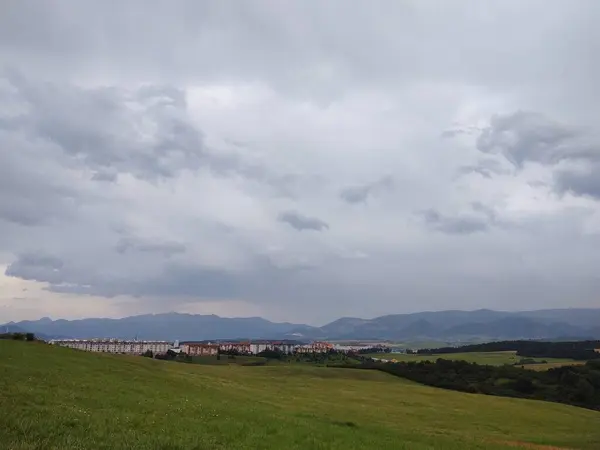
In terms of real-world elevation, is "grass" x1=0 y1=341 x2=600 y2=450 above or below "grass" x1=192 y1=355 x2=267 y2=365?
above

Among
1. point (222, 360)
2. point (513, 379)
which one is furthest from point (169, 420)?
point (222, 360)

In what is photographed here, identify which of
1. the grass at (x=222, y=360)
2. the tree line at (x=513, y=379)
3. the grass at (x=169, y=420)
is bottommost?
the tree line at (x=513, y=379)

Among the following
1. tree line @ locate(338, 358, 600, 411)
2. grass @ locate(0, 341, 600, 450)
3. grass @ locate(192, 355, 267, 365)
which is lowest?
tree line @ locate(338, 358, 600, 411)

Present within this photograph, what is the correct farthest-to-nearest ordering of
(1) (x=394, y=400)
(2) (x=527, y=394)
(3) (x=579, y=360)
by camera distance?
1. (3) (x=579, y=360)
2. (2) (x=527, y=394)
3. (1) (x=394, y=400)

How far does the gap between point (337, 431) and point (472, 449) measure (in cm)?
792

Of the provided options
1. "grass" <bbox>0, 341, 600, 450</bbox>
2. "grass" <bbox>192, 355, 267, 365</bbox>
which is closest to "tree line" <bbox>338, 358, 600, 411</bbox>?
"grass" <bbox>192, 355, 267, 365</bbox>

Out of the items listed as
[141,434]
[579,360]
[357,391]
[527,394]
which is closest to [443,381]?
[527,394]

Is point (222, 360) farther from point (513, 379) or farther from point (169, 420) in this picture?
point (169, 420)

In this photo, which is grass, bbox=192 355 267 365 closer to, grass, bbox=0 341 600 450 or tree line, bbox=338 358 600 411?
tree line, bbox=338 358 600 411

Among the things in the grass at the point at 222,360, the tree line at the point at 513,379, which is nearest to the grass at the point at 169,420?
Answer: the tree line at the point at 513,379

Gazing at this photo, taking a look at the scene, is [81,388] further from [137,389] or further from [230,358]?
[230,358]

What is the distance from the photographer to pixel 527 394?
410 ft

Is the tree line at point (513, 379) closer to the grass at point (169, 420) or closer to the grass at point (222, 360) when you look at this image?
the grass at point (222, 360)

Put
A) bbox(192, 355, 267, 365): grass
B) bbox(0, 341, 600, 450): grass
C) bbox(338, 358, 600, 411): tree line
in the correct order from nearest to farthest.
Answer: bbox(0, 341, 600, 450): grass → bbox(338, 358, 600, 411): tree line → bbox(192, 355, 267, 365): grass
